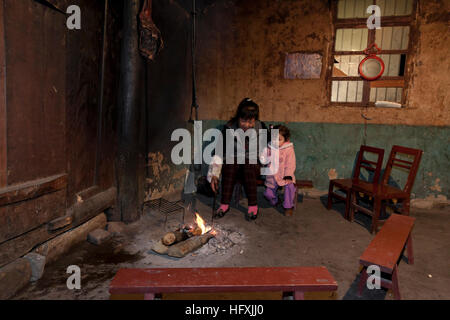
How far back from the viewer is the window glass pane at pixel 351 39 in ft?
18.9

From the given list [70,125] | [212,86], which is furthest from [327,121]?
[70,125]

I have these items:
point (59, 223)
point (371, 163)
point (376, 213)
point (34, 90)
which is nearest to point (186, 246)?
point (59, 223)

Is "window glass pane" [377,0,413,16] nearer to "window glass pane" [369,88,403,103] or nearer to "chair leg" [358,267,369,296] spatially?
"window glass pane" [369,88,403,103]

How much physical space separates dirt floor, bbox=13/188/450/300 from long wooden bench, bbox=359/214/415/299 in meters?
0.19

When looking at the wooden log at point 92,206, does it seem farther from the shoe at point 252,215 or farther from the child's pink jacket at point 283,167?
the child's pink jacket at point 283,167

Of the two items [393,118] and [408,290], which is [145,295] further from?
[393,118]

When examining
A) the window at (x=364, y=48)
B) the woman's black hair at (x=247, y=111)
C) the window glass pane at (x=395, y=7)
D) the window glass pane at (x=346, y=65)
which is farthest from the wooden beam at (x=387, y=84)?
the woman's black hair at (x=247, y=111)

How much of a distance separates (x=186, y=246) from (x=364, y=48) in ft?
14.9

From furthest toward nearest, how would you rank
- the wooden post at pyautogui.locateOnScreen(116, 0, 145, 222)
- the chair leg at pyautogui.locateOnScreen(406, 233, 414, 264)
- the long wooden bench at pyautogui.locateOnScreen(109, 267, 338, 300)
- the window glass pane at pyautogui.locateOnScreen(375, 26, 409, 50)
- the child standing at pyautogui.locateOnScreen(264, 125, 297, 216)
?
1. the window glass pane at pyautogui.locateOnScreen(375, 26, 409, 50)
2. the child standing at pyautogui.locateOnScreen(264, 125, 297, 216)
3. the wooden post at pyautogui.locateOnScreen(116, 0, 145, 222)
4. the chair leg at pyautogui.locateOnScreen(406, 233, 414, 264)
5. the long wooden bench at pyautogui.locateOnScreen(109, 267, 338, 300)

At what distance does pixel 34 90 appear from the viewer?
112 inches

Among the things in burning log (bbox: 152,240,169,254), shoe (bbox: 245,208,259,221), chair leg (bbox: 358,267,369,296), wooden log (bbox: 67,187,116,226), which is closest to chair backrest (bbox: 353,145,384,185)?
shoe (bbox: 245,208,259,221)

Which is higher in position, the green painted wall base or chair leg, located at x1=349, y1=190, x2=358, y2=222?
the green painted wall base

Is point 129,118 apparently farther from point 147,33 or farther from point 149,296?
point 149,296

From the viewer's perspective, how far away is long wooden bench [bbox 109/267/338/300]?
6.84ft
